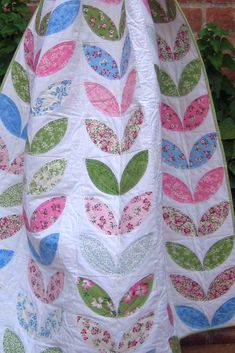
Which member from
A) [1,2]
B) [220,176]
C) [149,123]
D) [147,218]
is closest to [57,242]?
[147,218]

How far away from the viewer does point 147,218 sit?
1.62 m


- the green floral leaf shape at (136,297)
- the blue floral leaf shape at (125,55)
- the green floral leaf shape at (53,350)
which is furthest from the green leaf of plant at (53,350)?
the blue floral leaf shape at (125,55)

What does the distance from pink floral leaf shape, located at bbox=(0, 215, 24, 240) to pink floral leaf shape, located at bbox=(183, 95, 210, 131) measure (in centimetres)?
A: 47

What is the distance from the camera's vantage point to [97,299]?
1625 mm

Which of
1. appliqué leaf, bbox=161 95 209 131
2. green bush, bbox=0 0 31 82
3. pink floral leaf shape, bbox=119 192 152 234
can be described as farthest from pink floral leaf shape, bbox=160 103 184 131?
green bush, bbox=0 0 31 82

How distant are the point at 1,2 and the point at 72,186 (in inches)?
29.9

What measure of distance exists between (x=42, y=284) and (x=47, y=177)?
256 mm

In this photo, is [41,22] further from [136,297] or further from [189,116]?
[136,297]

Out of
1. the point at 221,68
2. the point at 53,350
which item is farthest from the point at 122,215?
the point at 221,68

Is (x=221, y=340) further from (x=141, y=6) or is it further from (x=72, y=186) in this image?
(x=141, y=6)

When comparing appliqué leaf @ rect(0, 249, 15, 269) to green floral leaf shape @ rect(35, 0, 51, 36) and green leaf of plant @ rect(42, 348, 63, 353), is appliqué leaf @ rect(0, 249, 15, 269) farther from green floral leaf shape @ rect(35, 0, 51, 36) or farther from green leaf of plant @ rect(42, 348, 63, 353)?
green floral leaf shape @ rect(35, 0, 51, 36)

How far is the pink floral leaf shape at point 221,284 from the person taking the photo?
1929 millimetres

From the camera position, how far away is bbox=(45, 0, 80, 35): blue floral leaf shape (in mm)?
1710

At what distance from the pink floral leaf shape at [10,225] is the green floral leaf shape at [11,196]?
1.3 inches
